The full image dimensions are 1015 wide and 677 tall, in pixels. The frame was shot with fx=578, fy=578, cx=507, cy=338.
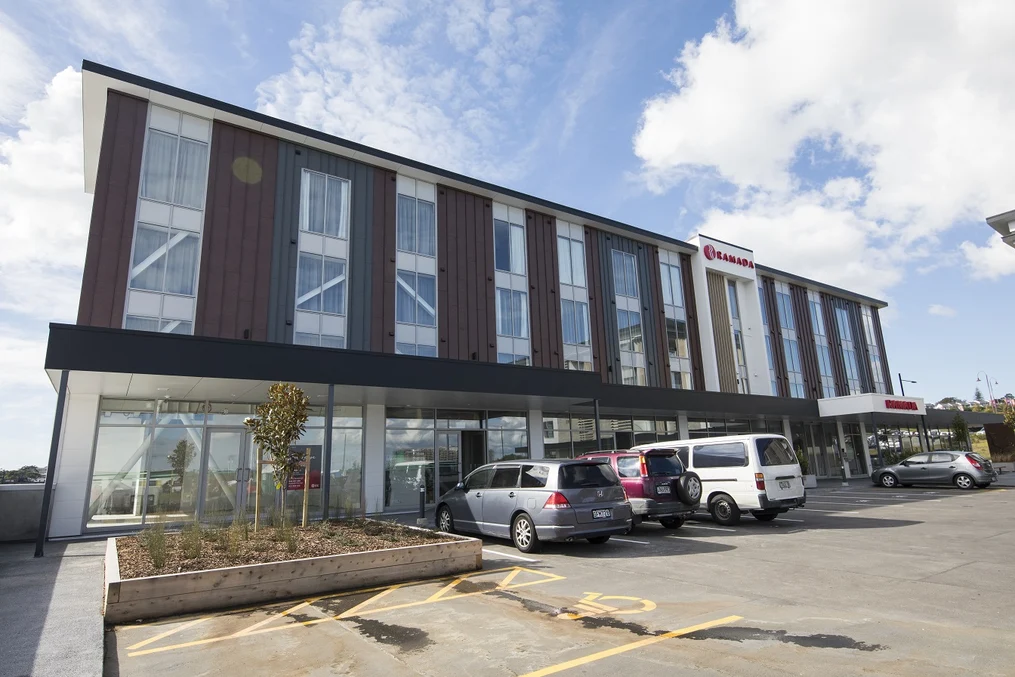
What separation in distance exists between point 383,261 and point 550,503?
12.8 meters

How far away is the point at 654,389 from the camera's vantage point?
74.8 ft

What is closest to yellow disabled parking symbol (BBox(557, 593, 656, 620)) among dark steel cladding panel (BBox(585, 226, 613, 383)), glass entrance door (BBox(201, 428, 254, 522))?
glass entrance door (BBox(201, 428, 254, 522))

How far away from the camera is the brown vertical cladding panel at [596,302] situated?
2616 centimetres

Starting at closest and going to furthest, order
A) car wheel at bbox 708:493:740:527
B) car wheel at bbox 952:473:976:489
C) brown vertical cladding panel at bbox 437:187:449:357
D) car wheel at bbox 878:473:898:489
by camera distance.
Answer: car wheel at bbox 708:493:740:527
brown vertical cladding panel at bbox 437:187:449:357
car wheel at bbox 952:473:976:489
car wheel at bbox 878:473:898:489

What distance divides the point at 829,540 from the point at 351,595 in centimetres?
920

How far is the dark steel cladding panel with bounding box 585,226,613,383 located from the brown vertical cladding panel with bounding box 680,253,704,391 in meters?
6.25

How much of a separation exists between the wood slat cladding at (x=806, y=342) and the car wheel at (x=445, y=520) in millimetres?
30919

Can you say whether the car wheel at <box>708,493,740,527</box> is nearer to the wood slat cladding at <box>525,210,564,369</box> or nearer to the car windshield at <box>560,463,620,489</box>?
the car windshield at <box>560,463,620,489</box>

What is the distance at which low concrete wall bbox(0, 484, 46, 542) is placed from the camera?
45.3ft

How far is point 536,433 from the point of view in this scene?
22672mm

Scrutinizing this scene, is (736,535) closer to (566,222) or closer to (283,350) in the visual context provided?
(283,350)

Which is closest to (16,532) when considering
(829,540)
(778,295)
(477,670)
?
(477,670)

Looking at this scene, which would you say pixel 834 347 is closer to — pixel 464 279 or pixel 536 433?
pixel 536 433

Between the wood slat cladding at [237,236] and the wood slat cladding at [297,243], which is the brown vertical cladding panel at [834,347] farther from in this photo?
the wood slat cladding at [237,236]
